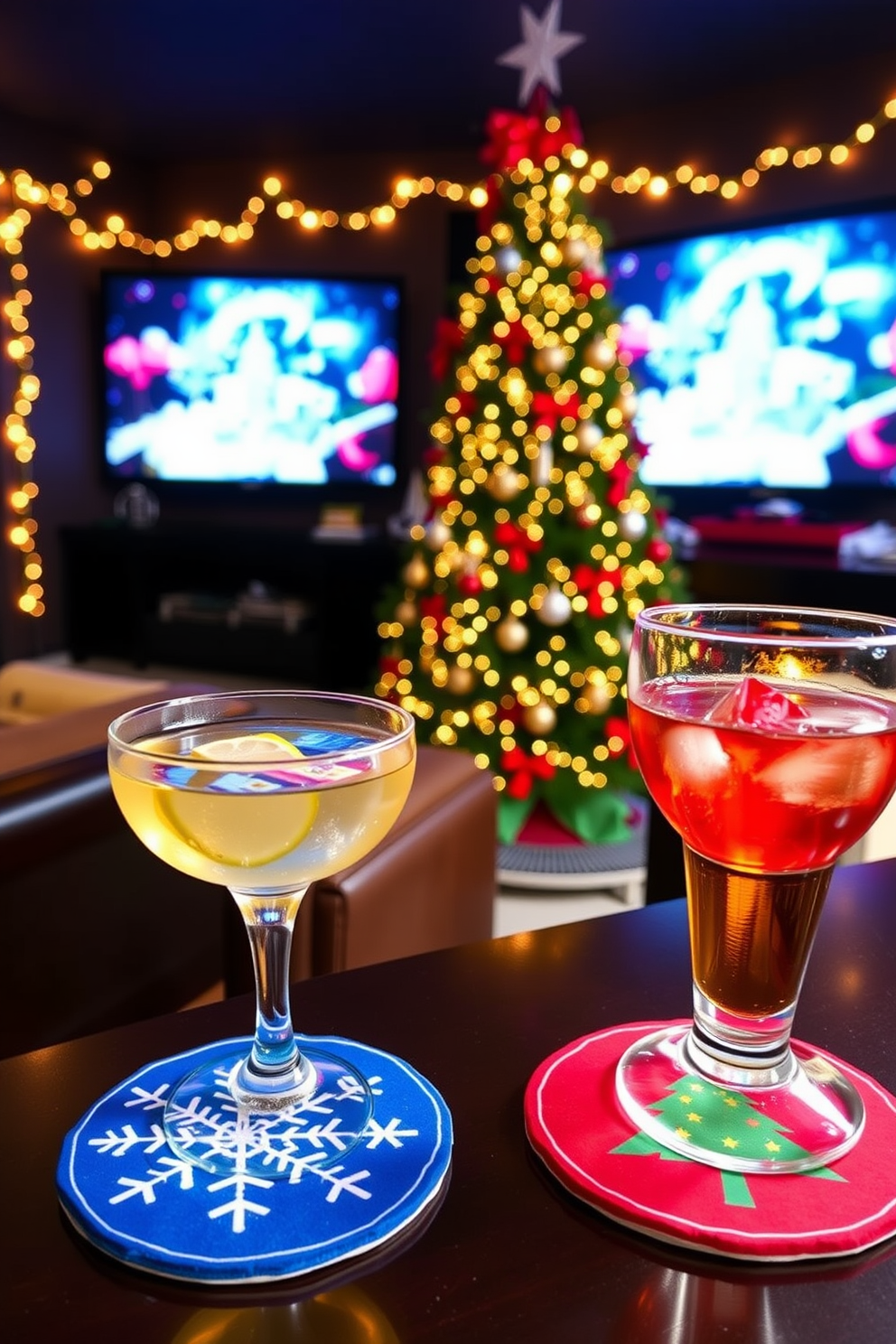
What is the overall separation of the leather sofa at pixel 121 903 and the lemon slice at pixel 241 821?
0.73 meters

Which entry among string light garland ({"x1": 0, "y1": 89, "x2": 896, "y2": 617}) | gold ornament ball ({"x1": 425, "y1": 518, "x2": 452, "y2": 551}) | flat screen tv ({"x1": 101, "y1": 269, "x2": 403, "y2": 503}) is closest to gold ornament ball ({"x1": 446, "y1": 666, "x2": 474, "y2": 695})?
gold ornament ball ({"x1": 425, "y1": 518, "x2": 452, "y2": 551})

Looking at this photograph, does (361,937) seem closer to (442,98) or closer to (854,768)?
(854,768)

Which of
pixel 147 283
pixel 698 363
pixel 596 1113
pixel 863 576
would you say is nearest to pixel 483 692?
pixel 863 576

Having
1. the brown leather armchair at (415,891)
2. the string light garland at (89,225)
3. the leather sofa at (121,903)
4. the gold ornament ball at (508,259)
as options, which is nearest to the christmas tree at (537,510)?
the gold ornament ball at (508,259)

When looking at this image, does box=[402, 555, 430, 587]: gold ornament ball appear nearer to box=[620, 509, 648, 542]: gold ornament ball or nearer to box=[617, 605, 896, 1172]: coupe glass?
box=[620, 509, 648, 542]: gold ornament ball

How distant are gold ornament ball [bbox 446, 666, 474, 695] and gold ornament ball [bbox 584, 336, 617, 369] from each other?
920mm

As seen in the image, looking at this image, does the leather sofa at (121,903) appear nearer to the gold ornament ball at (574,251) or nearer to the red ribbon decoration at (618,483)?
the red ribbon decoration at (618,483)

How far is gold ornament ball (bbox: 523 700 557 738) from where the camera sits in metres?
2.69

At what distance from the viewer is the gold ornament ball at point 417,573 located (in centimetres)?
287

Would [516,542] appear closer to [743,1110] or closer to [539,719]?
[539,719]

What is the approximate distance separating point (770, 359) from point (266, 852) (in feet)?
13.0

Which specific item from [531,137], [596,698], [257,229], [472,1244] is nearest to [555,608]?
[596,698]

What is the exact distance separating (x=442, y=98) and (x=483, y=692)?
2954 mm

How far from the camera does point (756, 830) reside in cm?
42
